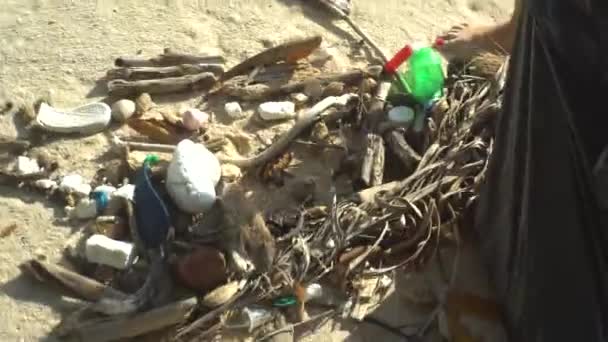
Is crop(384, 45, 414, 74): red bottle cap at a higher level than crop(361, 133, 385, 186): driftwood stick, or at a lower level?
higher

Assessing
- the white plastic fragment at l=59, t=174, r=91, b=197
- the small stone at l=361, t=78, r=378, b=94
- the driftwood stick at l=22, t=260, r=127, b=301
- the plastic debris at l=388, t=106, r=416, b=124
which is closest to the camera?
the driftwood stick at l=22, t=260, r=127, b=301

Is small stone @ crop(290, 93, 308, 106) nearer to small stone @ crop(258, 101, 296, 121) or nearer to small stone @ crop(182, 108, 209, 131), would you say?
small stone @ crop(258, 101, 296, 121)

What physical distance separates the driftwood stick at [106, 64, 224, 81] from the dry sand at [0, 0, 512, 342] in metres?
→ 0.09

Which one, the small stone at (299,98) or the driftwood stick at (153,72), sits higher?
the small stone at (299,98)

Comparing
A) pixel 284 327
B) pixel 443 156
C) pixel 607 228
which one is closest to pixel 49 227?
pixel 284 327

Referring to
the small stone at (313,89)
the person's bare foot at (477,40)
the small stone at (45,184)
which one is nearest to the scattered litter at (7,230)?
the small stone at (45,184)

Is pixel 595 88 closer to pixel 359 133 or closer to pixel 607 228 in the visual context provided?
pixel 607 228

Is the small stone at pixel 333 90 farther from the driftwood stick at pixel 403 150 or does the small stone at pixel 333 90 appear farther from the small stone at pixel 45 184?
the small stone at pixel 45 184

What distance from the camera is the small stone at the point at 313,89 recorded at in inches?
136

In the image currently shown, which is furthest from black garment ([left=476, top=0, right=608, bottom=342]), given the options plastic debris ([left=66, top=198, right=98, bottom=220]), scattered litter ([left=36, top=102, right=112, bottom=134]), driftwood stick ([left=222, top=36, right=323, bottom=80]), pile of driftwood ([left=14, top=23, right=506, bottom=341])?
scattered litter ([left=36, top=102, right=112, bottom=134])

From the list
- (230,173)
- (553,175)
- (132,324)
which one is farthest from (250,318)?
(553,175)

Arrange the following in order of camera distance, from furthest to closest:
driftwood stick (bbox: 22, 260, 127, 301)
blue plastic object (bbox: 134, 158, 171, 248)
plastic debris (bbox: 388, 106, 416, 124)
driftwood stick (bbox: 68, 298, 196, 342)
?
plastic debris (bbox: 388, 106, 416, 124) → blue plastic object (bbox: 134, 158, 171, 248) → driftwood stick (bbox: 22, 260, 127, 301) → driftwood stick (bbox: 68, 298, 196, 342)

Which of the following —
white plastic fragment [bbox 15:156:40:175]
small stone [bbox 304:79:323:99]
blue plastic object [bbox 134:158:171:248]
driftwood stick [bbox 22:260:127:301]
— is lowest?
driftwood stick [bbox 22:260:127:301]

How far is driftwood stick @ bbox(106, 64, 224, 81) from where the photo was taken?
3445 mm
